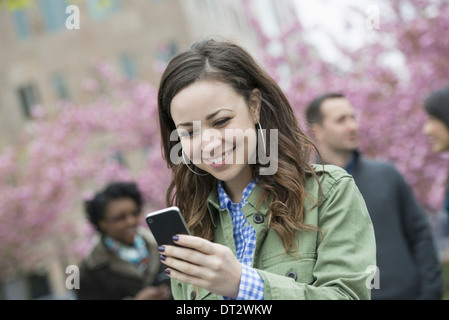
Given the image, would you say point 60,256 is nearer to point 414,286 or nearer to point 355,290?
point 414,286

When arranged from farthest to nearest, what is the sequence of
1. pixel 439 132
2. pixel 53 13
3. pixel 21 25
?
pixel 21 25 < pixel 53 13 < pixel 439 132

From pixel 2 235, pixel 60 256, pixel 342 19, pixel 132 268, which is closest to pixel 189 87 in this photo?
pixel 132 268

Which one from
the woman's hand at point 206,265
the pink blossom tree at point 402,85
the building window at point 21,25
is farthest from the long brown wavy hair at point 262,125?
the building window at point 21,25

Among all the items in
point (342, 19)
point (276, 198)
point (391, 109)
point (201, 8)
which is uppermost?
point (201, 8)

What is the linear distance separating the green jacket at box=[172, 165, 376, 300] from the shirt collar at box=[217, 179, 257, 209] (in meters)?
0.03

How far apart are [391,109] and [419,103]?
16.6 inches

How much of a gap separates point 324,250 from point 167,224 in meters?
0.44

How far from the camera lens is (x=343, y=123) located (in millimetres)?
3730

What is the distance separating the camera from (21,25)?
21.3 metres

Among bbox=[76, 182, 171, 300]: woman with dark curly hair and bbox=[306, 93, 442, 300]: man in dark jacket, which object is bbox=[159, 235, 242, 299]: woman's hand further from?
bbox=[76, 182, 171, 300]: woman with dark curly hair

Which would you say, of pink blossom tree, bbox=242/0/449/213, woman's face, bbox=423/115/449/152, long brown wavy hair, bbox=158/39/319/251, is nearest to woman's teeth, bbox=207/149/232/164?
long brown wavy hair, bbox=158/39/319/251

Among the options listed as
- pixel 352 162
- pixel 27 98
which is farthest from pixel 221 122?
pixel 27 98

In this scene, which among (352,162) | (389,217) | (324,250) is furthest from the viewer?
(352,162)

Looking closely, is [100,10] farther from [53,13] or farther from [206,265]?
[206,265]
